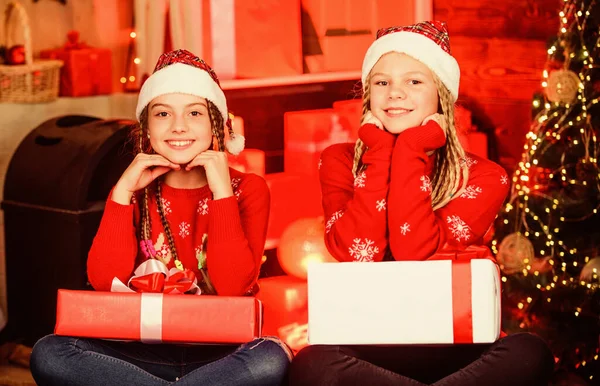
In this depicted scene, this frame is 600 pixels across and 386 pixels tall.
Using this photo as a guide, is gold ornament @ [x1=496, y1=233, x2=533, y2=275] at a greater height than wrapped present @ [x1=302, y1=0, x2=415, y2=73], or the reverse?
wrapped present @ [x1=302, y1=0, x2=415, y2=73]

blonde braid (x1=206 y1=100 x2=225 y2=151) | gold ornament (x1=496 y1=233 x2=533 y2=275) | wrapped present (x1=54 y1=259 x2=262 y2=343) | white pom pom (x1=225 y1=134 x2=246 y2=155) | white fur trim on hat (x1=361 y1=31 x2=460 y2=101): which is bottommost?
gold ornament (x1=496 y1=233 x2=533 y2=275)

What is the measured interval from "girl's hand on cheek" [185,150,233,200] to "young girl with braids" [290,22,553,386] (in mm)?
307

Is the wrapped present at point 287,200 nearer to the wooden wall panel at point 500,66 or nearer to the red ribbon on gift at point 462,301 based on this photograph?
the wooden wall panel at point 500,66

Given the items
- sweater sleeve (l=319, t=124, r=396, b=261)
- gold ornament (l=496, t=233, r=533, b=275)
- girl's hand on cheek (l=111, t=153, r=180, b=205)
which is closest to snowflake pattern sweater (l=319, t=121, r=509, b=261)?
sweater sleeve (l=319, t=124, r=396, b=261)

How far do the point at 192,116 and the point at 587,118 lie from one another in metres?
1.40

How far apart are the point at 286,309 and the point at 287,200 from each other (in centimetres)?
41

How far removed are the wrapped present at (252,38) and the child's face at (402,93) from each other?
3.02 feet

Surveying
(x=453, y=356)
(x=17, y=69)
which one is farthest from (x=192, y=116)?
(x=17, y=69)

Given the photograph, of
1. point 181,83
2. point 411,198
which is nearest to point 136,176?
point 181,83

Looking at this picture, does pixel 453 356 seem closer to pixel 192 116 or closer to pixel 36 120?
pixel 192 116

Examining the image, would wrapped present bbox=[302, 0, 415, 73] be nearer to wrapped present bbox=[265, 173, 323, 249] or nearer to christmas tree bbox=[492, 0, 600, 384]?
wrapped present bbox=[265, 173, 323, 249]

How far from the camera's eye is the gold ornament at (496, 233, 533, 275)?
3525 mm

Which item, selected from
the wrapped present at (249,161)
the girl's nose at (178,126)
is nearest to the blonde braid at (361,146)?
the girl's nose at (178,126)

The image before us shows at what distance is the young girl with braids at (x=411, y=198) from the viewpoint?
239 cm
